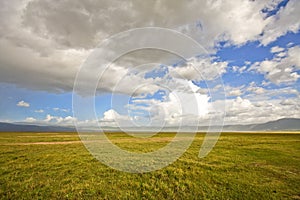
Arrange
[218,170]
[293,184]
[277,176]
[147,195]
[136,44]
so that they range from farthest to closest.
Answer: [218,170] < [277,176] < [136,44] < [293,184] < [147,195]

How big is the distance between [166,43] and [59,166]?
43.5 feet

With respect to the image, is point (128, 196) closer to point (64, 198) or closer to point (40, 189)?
point (64, 198)

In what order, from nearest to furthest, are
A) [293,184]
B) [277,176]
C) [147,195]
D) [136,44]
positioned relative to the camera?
[147,195] → [293,184] → [136,44] → [277,176]

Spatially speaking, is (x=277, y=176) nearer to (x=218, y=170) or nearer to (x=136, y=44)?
(x=218, y=170)

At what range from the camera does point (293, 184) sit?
13508 millimetres

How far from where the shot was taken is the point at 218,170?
17.1 m

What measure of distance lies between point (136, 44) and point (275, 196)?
40.5ft

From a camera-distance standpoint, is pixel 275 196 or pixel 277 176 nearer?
pixel 275 196

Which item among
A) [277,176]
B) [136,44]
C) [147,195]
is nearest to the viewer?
[147,195]

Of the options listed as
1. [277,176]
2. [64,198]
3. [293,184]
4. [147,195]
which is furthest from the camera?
[277,176]

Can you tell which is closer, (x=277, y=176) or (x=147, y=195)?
(x=147, y=195)

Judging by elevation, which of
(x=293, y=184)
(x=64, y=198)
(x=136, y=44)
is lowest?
(x=293, y=184)

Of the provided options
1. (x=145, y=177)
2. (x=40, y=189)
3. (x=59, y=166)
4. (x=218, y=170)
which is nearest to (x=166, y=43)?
(x=145, y=177)

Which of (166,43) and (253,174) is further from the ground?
(166,43)
